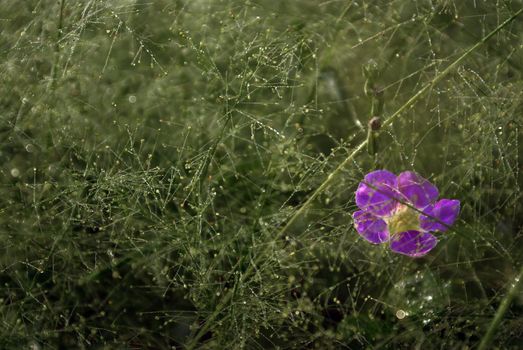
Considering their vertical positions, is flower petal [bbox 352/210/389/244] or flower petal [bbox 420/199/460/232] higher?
flower petal [bbox 420/199/460/232]

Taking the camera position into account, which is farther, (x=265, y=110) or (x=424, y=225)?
(x=265, y=110)

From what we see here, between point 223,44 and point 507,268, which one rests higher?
point 223,44

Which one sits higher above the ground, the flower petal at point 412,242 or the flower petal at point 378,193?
the flower petal at point 378,193

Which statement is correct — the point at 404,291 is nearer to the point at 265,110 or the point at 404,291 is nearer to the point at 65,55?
the point at 265,110

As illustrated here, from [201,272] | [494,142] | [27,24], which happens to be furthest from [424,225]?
[27,24]
